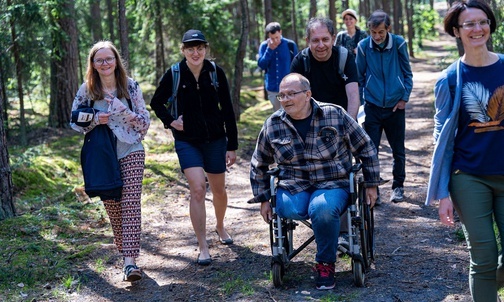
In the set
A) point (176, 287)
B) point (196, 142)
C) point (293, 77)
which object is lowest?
point (176, 287)

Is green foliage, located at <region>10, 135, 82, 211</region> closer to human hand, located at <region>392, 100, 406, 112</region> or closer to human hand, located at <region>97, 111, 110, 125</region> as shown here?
human hand, located at <region>97, 111, 110, 125</region>

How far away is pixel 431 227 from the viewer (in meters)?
7.08

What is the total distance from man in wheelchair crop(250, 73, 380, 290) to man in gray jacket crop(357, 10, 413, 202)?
267 cm

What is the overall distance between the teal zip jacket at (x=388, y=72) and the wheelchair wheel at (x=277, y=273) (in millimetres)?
3345

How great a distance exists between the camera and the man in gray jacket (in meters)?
7.91

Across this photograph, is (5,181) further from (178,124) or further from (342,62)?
(342,62)

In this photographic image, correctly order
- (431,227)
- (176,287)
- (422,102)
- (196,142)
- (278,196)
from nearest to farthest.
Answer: (278,196) → (176,287) → (196,142) → (431,227) → (422,102)

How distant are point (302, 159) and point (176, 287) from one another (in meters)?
1.70

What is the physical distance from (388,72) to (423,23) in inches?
1612

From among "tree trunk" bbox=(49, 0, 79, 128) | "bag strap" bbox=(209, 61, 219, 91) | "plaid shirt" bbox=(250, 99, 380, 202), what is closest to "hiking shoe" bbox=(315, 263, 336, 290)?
"plaid shirt" bbox=(250, 99, 380, 202)

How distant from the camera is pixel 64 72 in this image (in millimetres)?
14867

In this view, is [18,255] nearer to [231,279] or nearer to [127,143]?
[127,143]

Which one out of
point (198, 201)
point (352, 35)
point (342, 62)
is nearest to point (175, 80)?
point (198, 201)

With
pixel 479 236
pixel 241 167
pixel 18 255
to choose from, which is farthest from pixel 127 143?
pixel 241 167
